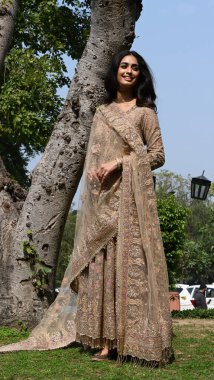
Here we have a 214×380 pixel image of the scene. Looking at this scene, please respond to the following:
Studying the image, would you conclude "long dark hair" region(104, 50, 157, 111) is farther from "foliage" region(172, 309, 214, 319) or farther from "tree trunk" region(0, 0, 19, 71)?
"foliage" region(172, 309, 214, 319)

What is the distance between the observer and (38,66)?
1544cm

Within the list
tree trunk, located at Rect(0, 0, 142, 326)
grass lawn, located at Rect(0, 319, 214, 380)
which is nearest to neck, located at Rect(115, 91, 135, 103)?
tree trunk, located at Rect(0, 0, 142, 326)

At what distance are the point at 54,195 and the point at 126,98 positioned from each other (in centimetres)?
209

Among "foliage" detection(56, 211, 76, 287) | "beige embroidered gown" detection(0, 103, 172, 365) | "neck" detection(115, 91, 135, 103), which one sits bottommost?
"beige embroidered gown" detection(0, 103, 172, 365)

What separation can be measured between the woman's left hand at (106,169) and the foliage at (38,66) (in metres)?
9.38

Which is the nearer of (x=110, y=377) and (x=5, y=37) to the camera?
(x=110, y=377)

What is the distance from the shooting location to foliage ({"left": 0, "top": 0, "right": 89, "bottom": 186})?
15.7m

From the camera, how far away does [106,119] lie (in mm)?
A: 6133

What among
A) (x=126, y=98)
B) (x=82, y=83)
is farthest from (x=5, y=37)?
(x=126, y=98)

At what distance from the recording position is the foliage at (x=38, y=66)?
15.7 m

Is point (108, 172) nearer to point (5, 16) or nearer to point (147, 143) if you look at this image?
point (147, 143)

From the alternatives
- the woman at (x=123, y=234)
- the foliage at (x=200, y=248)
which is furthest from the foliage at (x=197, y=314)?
the foliage at (x=200, y=248)

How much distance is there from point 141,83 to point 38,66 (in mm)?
9502

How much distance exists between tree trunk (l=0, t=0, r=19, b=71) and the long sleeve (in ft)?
12.3
